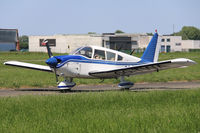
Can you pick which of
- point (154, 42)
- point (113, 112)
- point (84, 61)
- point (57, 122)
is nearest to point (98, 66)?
point (84, 61)

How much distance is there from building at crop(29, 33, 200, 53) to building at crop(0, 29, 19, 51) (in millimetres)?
14954

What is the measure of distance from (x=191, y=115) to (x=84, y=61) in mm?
9223

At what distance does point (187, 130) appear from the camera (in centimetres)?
817

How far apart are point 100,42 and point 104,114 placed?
347ft

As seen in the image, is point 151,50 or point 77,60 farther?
point 151,50

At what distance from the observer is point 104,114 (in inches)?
385

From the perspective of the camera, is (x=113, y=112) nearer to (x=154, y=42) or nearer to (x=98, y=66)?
(x=98, y=66)

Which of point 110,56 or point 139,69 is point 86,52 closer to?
point 110,56

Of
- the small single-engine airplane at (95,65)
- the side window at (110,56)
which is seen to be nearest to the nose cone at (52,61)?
the small single-engine airplane at (95,65)

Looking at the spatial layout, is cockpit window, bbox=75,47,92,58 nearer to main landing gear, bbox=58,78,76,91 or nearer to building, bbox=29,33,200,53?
main landing gear, bbox=58,78,76,91

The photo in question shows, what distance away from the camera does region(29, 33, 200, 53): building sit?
115250 millimetres

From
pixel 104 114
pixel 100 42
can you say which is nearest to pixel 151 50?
pixel 104 114

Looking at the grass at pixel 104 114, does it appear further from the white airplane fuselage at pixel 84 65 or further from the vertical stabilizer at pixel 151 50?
the vertical stabilizer at pixel 151 50

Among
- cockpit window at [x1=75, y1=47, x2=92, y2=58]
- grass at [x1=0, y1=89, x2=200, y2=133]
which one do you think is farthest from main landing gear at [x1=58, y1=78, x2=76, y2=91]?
grass at [x1=0, y1=89, x2=200, y2=133]
